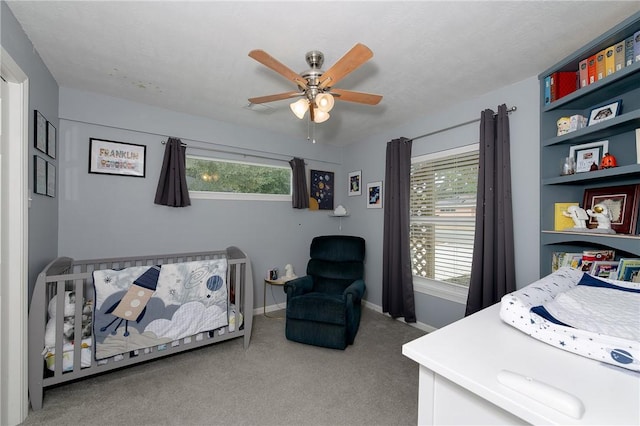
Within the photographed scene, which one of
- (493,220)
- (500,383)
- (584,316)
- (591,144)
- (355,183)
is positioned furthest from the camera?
(355,183)

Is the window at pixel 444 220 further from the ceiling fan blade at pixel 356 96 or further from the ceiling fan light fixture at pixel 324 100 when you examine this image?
the ceiling fan light fixture at pixel 324 100

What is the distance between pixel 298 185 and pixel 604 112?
2.93 m

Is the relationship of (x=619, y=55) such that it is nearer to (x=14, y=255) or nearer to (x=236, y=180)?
(x=236, y=180)

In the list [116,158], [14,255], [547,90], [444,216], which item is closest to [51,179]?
[116,158]

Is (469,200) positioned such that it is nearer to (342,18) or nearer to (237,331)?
(342,18)

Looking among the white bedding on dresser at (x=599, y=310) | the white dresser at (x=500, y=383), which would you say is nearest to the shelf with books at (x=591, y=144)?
the white bedding on dresser at (x=599, y=310)

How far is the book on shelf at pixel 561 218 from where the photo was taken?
198 centimetres

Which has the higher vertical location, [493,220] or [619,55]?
[619,55]

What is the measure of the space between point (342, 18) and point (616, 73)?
165 centimetres

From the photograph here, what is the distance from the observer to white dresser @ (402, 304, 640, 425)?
23.1 inches

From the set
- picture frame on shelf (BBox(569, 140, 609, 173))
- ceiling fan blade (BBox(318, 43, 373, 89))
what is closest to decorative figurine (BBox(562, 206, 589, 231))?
picture frame on shelf (BBox(569, 140, 609, 173))

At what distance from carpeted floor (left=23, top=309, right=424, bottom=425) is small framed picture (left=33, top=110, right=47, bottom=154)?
1.78 m

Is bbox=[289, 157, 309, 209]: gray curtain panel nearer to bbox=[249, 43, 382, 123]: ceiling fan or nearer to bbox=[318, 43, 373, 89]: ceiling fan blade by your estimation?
bbox=[249, 43, 382, 123]: ceiling fan

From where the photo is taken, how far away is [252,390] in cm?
197
